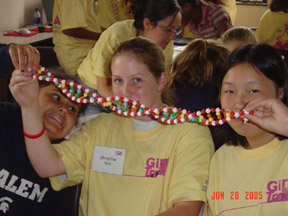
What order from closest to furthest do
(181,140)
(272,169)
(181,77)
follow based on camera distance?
1. (272,169)
2. (181,140)
3. (181,77)

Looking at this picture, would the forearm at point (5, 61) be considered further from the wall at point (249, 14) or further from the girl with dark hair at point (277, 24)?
the wall at point (249, 14)

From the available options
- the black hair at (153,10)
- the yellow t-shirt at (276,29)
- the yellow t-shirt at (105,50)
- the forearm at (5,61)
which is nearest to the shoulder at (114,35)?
the yellow t-shirt at (105,50)

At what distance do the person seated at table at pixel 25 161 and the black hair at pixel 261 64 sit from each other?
0.74 m

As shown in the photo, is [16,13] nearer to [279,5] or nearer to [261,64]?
[279,5]

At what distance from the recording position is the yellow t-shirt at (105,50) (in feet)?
8.20

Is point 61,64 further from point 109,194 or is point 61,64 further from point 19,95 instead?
point 109,194

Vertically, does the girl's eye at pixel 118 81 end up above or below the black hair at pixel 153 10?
below

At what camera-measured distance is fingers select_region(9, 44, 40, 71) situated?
1553 mm

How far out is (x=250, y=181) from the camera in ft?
4.49

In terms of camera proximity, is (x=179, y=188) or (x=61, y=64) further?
(x=61, y=64)

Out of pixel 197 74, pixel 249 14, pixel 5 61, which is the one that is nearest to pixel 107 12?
pixel 197 74

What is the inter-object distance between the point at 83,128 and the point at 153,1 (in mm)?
1260

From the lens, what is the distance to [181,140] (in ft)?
5.09

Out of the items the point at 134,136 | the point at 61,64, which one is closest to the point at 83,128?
the point at 134,136
